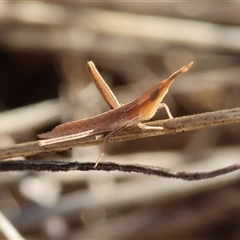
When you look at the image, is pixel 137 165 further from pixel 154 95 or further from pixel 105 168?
pixel 154 95

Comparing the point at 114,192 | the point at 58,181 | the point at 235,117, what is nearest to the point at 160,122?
the point at 235,117

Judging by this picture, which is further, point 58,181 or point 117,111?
point 58,181

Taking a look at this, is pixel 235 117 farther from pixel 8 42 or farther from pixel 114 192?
pixel 8 42

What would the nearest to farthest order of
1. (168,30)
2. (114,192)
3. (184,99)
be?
(114,192) < (168,30) < (184,99)

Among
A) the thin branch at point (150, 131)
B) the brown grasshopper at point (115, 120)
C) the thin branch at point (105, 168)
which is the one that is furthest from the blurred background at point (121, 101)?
the thin branch at point (105, 168)

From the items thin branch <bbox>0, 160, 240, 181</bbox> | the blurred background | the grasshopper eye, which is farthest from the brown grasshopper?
the blurred background

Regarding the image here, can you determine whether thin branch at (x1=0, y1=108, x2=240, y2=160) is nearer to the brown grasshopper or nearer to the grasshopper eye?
the brown grasshopper

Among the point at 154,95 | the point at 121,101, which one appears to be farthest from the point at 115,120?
the point at 121,101
